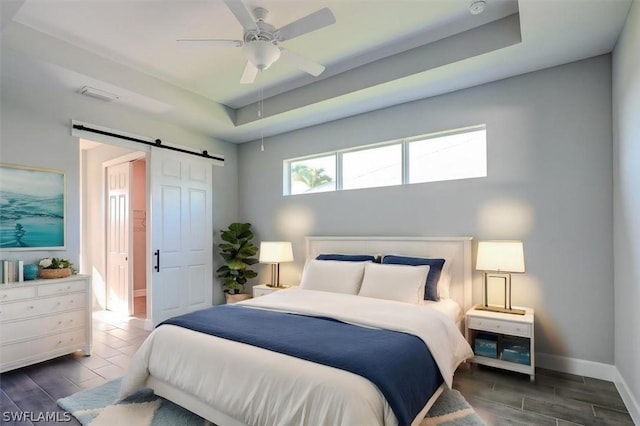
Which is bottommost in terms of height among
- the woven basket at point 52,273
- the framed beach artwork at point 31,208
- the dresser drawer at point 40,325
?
the dresser drawer at point 40,325

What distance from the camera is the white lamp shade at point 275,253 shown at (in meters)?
4.62

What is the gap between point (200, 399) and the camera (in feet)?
7.08

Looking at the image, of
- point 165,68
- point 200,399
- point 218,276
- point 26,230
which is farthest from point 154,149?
point 200,399

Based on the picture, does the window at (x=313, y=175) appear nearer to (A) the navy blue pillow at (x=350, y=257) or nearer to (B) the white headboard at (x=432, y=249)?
(B) the white headboard at (x=432, y=249)

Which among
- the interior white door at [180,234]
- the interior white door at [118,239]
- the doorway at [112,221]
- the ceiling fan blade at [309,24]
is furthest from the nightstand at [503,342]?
the interior white door at [118,239]

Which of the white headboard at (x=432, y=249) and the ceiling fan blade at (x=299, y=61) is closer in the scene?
the ceiling fan blade at (x=299, y=61)

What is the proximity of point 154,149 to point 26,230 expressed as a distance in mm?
1659

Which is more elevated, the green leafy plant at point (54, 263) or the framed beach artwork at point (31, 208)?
the framed beach artwork at point (31, 208)

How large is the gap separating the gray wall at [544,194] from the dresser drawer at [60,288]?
10.9 ft

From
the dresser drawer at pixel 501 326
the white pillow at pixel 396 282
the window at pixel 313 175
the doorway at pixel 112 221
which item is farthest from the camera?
the doorway at pixel 112 221

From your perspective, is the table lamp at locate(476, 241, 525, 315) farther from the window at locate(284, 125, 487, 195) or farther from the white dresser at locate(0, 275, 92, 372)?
the white dresser at locate(0, 275, 92, 372)

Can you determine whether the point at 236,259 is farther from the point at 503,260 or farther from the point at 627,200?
the point at 627,200

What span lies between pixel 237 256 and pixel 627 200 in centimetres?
446

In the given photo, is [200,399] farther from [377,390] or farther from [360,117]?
[360,117]
